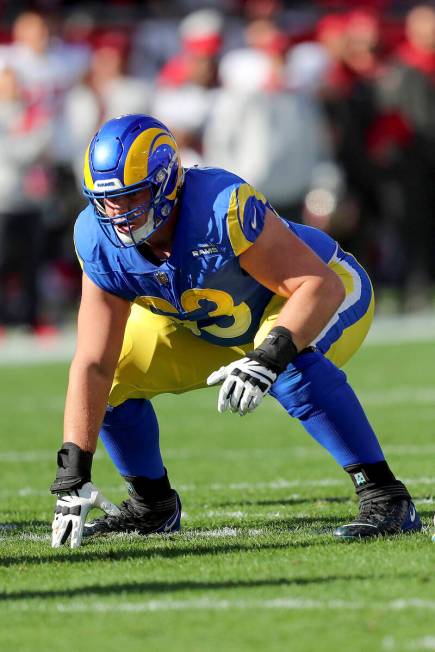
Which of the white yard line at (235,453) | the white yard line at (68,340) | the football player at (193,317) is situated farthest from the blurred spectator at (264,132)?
the football player at (193,317)

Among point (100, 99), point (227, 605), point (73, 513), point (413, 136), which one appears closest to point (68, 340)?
point (100, 99)

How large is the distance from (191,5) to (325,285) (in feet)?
38.3

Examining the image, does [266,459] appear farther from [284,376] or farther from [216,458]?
[284,376]

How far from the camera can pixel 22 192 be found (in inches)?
484

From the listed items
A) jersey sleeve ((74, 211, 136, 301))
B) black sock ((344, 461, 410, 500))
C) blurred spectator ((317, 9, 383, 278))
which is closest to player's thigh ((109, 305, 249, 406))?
jersey sleeve ((74, 211, 136, 301))

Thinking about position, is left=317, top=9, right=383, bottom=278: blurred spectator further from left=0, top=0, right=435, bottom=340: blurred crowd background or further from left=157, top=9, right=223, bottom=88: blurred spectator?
left=157, top=9, right=223, bottom=88: blurred spectator

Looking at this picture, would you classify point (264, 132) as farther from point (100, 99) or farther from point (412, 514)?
point (412, 514)

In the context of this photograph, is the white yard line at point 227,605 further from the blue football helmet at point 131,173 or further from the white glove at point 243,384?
the blue football helmet at point 131,173

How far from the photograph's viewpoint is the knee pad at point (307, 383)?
478 cm

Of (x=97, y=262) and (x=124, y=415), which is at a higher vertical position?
(x=97, y=262)

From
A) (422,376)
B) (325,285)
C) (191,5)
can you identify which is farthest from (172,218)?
(191,5)

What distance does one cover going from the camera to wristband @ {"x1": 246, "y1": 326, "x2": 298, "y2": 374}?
4582 millimetres

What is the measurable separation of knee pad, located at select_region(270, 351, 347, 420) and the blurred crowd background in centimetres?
723

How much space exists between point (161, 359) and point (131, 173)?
78 cm
